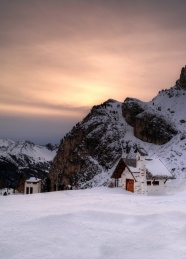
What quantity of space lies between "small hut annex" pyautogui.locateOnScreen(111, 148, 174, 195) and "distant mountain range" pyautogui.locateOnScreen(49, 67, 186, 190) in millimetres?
42694

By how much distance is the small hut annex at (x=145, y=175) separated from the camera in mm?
42531

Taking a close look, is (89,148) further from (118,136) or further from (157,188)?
(157,188)

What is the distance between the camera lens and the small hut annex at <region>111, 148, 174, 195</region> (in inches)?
1674

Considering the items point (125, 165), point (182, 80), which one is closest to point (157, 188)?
point (125, 165)

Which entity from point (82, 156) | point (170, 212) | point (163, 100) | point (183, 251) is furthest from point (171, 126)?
point (183, 251)

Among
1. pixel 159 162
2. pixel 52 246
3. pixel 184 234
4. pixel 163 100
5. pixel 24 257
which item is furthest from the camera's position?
pixel 163 100

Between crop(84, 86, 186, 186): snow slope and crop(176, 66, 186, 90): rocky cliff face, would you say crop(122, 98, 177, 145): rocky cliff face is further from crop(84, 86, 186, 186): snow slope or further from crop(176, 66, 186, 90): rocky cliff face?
crop(176, 66, 186, 90): rocky cliff face

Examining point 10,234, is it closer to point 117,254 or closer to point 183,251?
point 117,254

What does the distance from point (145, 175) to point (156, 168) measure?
298 cm

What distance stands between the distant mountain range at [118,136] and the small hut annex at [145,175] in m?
42.7

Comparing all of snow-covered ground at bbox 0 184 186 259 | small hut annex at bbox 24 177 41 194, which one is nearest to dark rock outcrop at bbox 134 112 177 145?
small hut annex at bbox 24 177 41 194

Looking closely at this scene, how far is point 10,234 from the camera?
18.9 m

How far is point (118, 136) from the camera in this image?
11306 cm

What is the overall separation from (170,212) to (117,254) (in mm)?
8704
